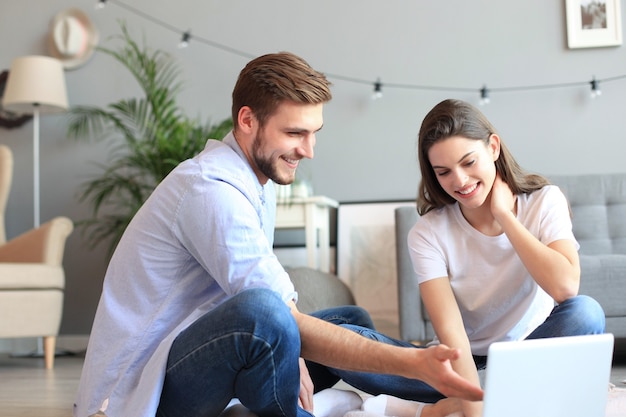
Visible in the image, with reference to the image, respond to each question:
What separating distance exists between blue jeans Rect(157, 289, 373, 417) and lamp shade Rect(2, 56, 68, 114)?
9.54 ft

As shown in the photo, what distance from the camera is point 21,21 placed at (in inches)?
174

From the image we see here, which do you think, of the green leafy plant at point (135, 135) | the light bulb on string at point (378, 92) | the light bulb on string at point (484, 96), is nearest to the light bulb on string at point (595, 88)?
the light bulb on string at point (484, 96)

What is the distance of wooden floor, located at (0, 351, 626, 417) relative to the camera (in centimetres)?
240

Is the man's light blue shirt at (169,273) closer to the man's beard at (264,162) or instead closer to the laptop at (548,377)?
the man's beard at (264,162)

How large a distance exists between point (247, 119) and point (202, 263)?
31cm

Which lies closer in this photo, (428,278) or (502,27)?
(428,278)

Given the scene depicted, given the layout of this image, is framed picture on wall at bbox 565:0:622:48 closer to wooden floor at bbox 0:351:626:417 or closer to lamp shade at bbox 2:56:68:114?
wooden floor at bbox 0:351:626:417

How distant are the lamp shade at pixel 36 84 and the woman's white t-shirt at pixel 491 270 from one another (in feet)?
9.00

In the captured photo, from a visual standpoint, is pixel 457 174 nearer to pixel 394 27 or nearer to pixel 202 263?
pixel 202 263

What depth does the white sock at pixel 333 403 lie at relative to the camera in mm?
1902

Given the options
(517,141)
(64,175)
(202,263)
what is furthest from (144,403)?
(64,175)

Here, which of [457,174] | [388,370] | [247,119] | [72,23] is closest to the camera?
[388,370]

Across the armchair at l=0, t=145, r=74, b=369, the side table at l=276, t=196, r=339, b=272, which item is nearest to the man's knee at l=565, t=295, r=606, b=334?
the side table at l=276, t=196, r=339, b=272

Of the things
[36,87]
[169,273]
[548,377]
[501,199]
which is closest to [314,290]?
[501,199]
